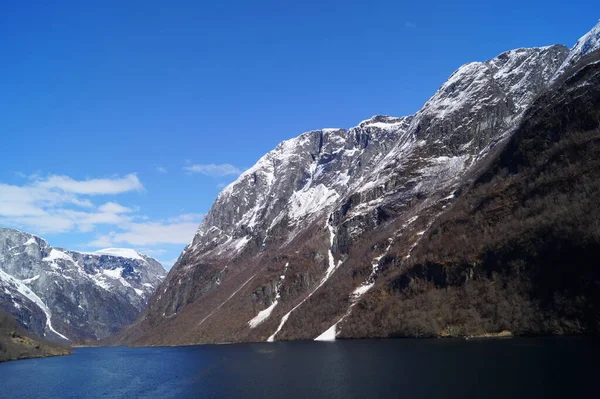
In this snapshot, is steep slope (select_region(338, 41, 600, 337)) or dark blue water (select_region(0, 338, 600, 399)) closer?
dark blue water (select_region(0, 338, 600, 399))

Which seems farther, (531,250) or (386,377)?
(531,250)

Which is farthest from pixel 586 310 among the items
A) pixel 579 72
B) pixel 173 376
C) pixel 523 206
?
pixel 579 72

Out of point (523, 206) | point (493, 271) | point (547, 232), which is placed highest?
point (523, 206)

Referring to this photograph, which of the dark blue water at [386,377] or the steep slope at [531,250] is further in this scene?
the steep slope at [531,250]

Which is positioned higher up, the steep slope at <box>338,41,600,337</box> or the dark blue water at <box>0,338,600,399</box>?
the steep slope at <box>338,41,600,337</box>

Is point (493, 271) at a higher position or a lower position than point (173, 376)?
higher

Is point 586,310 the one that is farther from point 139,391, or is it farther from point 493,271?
point 139,391

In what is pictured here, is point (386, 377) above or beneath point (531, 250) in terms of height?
beneath

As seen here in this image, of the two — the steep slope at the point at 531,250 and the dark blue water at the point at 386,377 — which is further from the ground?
the steep slope at the point at 531,250
